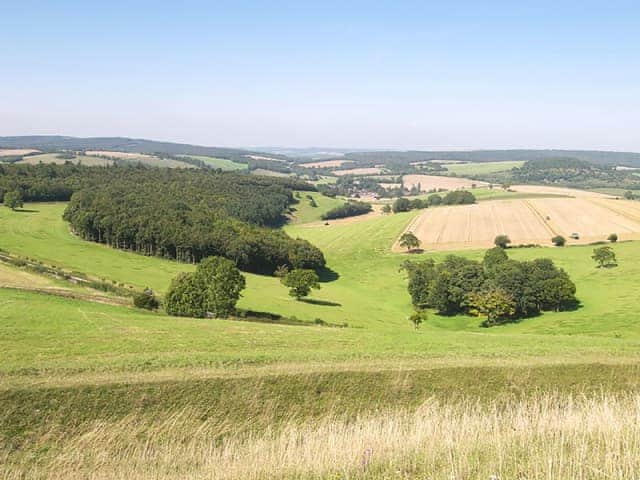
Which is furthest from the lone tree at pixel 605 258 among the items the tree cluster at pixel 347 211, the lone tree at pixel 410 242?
the tree cluster at pixel 347 211

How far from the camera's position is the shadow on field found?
9706cm

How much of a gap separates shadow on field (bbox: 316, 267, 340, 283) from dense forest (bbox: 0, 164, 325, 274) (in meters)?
1.73

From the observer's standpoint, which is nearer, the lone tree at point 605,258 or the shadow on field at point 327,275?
the lone tree at point 605,258

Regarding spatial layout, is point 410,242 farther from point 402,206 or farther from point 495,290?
point 402,206

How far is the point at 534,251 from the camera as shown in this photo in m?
100

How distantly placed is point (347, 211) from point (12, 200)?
112007 mm

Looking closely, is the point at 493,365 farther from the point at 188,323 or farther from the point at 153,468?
the point at 188,323

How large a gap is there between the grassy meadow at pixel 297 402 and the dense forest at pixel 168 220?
52508 millimetres

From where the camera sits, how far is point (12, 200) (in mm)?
123625

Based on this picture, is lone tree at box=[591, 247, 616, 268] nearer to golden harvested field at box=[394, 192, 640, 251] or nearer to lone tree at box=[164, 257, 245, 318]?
golden harvested field at box=[394, 192, 640, 251]

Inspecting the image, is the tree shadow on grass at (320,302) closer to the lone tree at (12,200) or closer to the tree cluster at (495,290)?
the tree cluster at (495,290)

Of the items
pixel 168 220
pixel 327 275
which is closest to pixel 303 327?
pixel 327 275

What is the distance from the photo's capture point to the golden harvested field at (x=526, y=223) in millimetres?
113438

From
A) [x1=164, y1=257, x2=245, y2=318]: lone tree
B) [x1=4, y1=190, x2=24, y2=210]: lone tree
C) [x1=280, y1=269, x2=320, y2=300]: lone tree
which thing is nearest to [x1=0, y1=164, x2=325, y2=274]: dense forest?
[x1=4, y1=190, x2=24, y2=210]: lone tree
